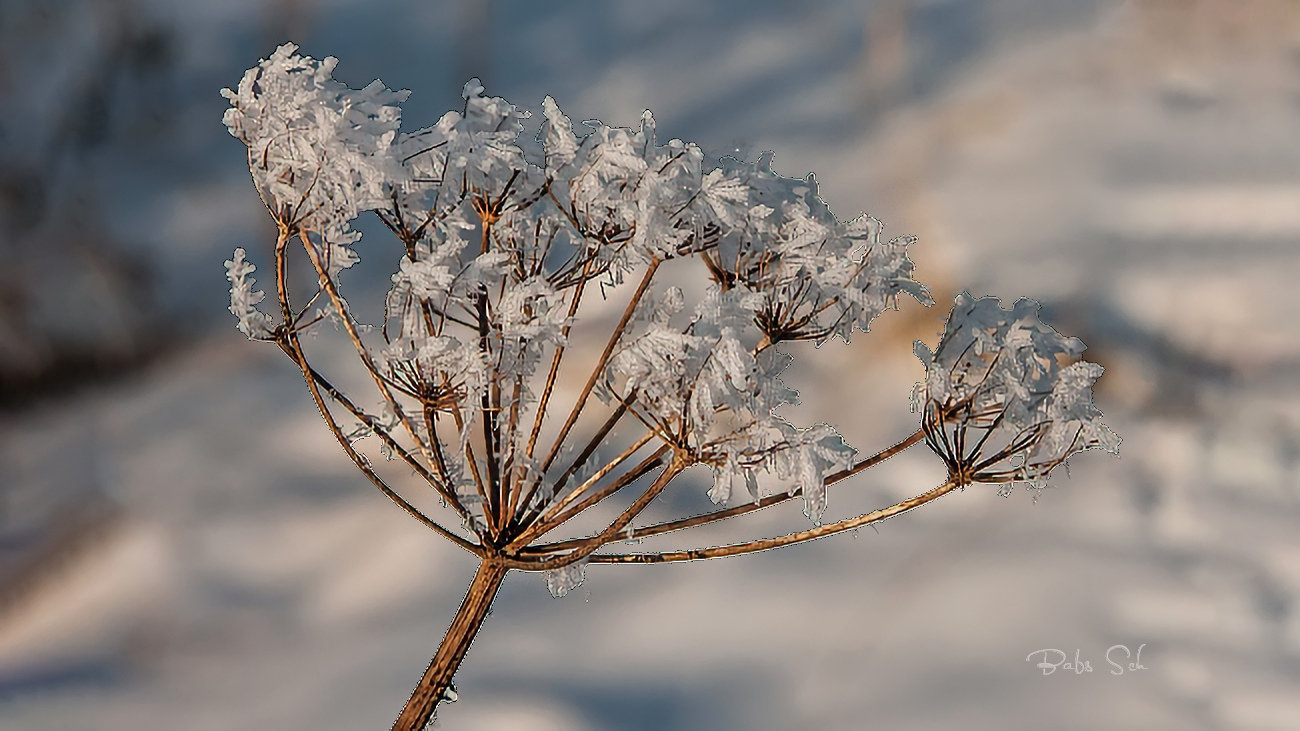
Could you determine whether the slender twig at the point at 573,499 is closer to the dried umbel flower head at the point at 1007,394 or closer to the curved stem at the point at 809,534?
the curved stem at the point at 809,534

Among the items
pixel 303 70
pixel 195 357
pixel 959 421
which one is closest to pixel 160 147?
pixel 195 357

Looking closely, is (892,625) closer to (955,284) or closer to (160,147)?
(955,284)

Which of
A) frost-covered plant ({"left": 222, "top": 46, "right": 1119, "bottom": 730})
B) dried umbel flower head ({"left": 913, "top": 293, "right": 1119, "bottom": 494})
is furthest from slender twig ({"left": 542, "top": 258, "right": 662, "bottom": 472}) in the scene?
dried umbel flower head ({"left": 913, "top": 293, "right": 1119, "bottom": 494})

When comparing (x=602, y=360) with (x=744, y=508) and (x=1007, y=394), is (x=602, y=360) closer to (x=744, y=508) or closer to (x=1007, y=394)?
(x=744, y=508)

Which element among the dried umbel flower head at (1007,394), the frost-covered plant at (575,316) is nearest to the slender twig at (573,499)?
the frost-covered plant at (575,316)

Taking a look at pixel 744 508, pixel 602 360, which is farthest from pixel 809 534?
pixel 602 360

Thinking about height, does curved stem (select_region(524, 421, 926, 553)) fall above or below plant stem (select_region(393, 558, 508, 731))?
above

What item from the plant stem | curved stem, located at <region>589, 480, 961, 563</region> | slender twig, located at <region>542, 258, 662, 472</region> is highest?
slender twig, located at <region>542, 258, 662, 472</region>

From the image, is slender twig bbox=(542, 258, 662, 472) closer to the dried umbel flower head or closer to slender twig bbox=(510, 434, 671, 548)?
slender twig bbox=(510, 434, 671, 548)
